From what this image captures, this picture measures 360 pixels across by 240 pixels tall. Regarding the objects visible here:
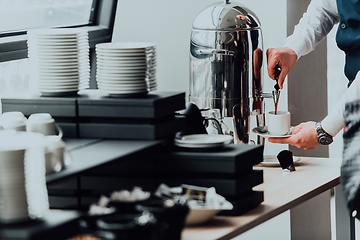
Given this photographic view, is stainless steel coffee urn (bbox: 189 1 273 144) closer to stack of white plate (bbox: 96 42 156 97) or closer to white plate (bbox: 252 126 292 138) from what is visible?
white plate (bbox: 252 126 292 138)

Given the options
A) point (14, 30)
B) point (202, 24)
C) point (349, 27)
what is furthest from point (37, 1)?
point (349, 27)

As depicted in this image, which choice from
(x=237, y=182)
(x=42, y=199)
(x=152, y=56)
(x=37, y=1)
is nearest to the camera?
(x=42, y=199)

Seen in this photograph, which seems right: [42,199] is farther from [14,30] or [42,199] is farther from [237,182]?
[14,30]

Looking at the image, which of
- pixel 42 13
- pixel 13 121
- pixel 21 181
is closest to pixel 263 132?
pixel 13 121

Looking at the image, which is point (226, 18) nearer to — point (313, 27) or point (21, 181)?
point (313, 27)

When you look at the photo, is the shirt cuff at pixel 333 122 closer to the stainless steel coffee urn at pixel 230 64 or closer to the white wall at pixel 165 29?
the stainless steel coffee urn at pixel 230 64

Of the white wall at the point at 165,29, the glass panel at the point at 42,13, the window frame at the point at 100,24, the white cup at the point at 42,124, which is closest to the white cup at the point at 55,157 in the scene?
the white cup at the point at 42,124

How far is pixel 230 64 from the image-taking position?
7.15 ft

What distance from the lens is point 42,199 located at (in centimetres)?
115

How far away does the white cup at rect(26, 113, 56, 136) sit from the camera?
1.50 meters

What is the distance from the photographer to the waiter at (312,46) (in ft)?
7.05

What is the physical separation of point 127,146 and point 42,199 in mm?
378

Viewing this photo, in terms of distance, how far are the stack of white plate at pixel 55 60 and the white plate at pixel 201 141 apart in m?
0.38

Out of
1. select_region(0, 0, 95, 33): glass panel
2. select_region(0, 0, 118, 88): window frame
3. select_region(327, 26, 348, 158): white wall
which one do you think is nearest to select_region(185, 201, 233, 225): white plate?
select_region(0, 0, 95, 33): glass panel
